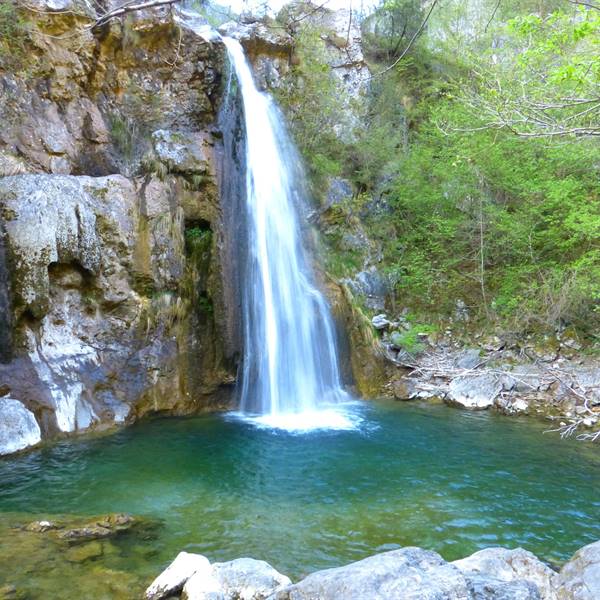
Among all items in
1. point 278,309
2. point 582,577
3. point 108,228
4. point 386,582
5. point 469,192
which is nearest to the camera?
point 386,582

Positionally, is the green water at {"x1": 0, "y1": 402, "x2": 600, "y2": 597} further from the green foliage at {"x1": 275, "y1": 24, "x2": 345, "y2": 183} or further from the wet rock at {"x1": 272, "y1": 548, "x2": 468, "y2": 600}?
the green foliage at {"x1": 275, "y1": 24, "x2": 345, "y2": 183}

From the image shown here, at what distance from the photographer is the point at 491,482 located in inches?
267

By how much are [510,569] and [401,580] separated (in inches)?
42.8

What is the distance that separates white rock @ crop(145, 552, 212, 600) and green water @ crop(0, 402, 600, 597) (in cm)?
27

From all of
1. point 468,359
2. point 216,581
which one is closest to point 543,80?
point 468,359

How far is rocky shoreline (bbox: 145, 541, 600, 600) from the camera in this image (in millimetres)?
3281

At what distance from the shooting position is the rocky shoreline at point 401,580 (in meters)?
3.28

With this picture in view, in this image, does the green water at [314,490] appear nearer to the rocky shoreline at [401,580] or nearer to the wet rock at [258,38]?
the rocky shoreline at [401,580]

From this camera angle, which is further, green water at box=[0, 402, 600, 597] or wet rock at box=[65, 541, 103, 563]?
green water at box=[0, 402, 600, 597]

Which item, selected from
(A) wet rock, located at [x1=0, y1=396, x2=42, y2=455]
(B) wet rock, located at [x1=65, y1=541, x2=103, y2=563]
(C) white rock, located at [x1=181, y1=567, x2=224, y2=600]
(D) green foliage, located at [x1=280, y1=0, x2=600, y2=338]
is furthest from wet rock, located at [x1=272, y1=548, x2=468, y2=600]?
(D) green foliage, located at [x1=280, y1=0, x2=600, y2=338]

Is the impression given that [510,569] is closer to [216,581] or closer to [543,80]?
[216,581]

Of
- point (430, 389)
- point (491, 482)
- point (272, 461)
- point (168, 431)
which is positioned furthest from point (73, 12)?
point (491, 482)

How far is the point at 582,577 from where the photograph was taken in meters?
3.51

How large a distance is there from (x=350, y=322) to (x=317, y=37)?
9.58 m
